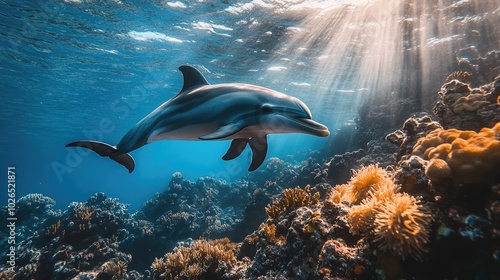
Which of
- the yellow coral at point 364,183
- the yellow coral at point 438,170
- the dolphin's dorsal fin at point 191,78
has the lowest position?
the yellow coral at point 364,183

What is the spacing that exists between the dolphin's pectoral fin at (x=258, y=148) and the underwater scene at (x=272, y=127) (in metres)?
0.04

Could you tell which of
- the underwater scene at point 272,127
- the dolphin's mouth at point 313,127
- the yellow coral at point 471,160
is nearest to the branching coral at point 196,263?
the underwater scene at point 272,127

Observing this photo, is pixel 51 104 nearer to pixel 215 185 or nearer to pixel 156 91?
pixel 156 91

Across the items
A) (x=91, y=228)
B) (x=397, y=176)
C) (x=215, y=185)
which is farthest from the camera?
(x=215, y=185)

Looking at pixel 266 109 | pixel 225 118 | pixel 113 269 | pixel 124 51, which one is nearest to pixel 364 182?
pixel 266 109

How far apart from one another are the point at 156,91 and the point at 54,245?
74.9 feet

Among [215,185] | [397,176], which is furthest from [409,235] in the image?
[215,185]

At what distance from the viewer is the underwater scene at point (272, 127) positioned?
113 inches

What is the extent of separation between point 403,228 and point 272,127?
2023 mm

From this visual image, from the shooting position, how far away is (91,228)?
34.6ft

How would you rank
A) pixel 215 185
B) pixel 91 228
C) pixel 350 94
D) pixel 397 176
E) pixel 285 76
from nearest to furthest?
pixel 397 176
pixel 91 228
pixel 215 185
pixel 285 76
pixel 350 94

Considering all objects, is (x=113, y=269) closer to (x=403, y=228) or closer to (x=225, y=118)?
(x=225, y=118)

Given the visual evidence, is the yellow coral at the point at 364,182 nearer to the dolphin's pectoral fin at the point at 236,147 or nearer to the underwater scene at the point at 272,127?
the underwater scene at the point at 272,127

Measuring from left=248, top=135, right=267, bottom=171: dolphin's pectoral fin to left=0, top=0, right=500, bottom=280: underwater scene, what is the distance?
39mm
